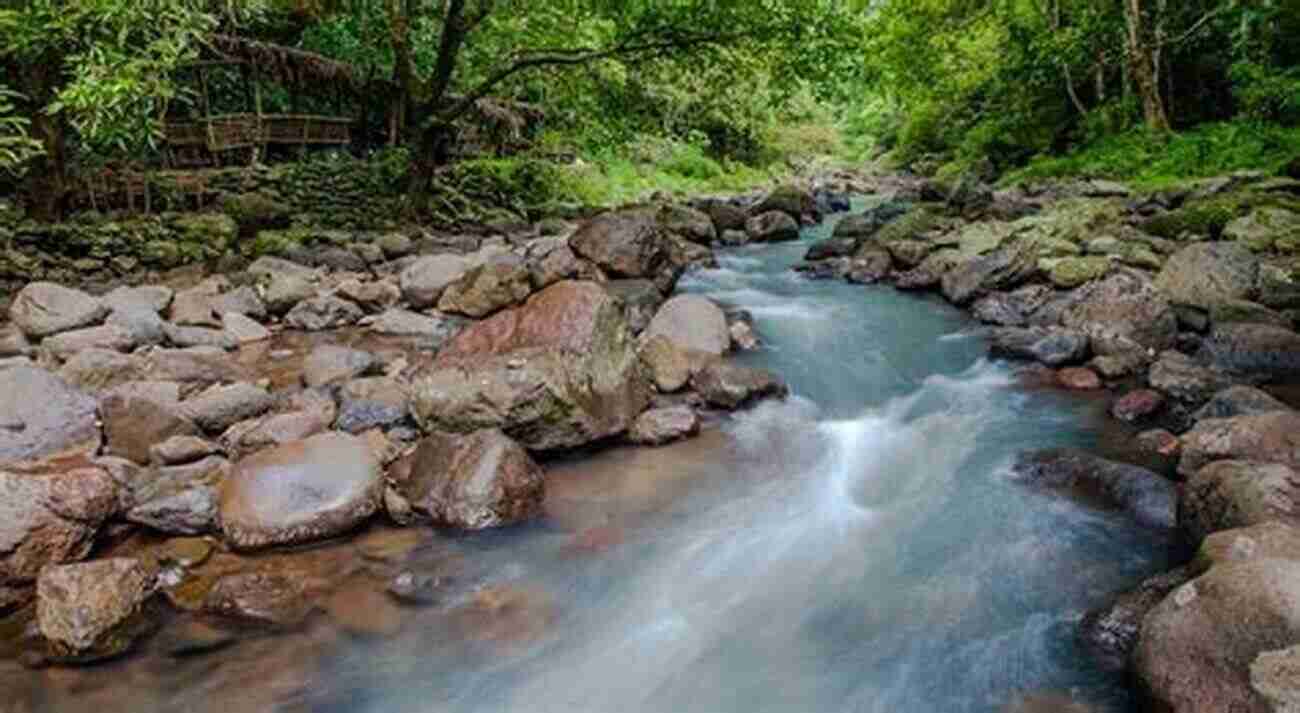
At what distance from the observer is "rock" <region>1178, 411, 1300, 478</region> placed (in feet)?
15.1

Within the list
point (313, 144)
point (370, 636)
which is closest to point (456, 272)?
point (370, 636)

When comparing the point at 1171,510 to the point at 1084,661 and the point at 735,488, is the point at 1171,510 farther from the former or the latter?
the point at 735,488

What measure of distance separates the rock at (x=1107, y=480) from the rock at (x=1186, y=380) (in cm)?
131

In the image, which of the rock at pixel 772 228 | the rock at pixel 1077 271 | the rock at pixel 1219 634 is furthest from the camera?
the rock at pixel 772 228

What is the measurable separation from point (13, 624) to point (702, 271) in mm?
9417

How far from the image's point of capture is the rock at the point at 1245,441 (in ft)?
15.1

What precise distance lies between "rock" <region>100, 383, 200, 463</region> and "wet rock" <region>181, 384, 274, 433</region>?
0.28 feet

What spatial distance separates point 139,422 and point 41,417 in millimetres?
554

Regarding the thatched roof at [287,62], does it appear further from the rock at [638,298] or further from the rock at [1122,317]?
the rock at [1122,317]

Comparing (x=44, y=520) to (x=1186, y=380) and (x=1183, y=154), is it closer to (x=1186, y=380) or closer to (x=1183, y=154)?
(x=1186, y=380)

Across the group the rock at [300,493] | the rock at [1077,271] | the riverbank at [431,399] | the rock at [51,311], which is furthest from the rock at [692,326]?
the rock at [51,311]

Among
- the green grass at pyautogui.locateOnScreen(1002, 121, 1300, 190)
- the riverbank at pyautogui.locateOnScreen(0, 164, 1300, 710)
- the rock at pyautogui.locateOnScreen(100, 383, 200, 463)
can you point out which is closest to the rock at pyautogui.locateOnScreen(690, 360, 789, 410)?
the riverbank at pyautogui.locateOnScreen(0, 164, 1300, 710)

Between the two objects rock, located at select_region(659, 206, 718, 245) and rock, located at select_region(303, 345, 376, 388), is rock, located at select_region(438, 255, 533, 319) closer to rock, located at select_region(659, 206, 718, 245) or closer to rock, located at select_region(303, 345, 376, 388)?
rock, located at select_region(303, 345, 376, 388)

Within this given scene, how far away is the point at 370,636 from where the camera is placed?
13.8ft
